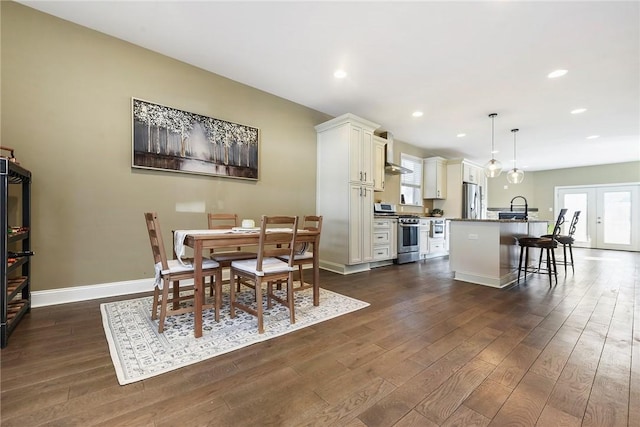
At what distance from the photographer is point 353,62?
3266 mm

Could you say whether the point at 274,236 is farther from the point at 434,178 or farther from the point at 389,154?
the point at 434,178

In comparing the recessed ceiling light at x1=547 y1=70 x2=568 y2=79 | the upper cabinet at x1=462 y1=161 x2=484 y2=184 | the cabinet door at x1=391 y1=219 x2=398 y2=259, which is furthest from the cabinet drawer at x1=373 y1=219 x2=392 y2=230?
the upper cabinet at x1=462 y1=161 x2=484 y2=184

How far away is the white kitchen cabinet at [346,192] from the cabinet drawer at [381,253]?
0.57ft

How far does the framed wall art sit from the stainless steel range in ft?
9.63

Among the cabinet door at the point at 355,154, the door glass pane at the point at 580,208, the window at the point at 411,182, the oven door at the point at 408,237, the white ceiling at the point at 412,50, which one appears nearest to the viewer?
the white ceiling at the point at 412,50

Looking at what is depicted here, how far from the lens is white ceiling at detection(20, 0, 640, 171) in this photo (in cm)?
246

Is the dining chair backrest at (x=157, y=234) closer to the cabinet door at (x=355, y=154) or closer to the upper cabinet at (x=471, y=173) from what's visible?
the cabinet door at (x=355, y=154)

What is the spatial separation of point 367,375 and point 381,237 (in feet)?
11.3

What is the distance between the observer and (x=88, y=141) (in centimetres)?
277

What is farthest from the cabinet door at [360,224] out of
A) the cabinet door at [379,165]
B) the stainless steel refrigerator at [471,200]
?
the stainless steel refrigerator at [471,200]

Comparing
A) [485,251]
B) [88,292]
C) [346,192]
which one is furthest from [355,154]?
[88,292]

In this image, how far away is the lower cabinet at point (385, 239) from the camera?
4758 mm

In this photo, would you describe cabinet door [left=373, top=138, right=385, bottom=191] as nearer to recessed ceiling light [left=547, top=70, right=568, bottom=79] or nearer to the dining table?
recessed ceiling light [left=547, top=70, right=568, bottom=79]

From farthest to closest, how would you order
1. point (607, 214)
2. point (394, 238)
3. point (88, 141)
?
1. point (607, 214)
2. point (394, 238)
3. point (88, 141)
